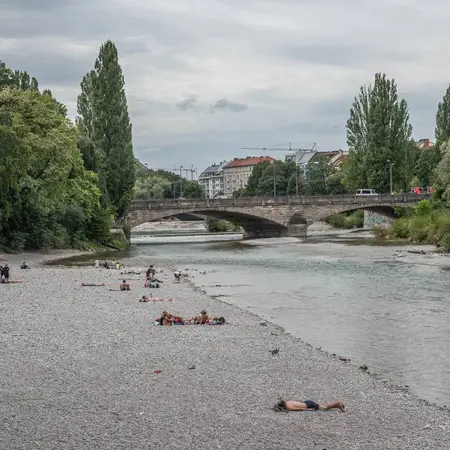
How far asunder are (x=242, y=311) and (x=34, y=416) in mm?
14728

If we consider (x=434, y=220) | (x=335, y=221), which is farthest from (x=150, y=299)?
(x=335, y=221)

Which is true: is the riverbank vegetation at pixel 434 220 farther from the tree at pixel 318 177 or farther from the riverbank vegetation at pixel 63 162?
the tree at pixel 318 177

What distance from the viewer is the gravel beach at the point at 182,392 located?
36.0 feet

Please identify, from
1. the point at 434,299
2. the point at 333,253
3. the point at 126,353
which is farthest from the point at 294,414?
the point at 333,253

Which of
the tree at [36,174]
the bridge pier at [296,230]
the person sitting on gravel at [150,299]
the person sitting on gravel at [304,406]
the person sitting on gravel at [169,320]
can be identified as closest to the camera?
the person sitting on gravel at [304,406]

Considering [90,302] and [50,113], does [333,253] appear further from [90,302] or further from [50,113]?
[90,302]

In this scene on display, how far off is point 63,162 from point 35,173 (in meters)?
2.17

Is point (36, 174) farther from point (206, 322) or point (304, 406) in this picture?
point (304, 406)

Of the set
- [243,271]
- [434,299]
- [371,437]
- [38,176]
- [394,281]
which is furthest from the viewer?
[38,176]

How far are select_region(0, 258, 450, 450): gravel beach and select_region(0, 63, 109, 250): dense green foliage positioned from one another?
1014 inches

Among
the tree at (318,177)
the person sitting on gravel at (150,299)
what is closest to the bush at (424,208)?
the person sitting on gravel at (150,299)

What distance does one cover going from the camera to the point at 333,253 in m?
59.1

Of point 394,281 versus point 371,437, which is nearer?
point 371,437

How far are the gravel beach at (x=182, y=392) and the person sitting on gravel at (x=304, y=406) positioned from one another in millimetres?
166
